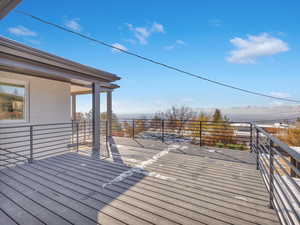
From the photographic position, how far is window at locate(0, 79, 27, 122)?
3.85 metres

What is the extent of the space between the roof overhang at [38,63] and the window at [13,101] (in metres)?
0.56

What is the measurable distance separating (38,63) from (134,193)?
3193 mm

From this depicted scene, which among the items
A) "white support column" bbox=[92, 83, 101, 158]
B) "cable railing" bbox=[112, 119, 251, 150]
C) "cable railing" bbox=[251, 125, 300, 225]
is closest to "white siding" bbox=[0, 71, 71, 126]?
"white support column" bbox=[92, 83, 101, 158]

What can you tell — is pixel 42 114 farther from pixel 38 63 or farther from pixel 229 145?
pixel 229 145

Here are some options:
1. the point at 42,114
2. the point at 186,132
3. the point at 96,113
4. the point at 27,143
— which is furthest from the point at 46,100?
the point at 186,132

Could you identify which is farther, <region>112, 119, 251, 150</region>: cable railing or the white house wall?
<region>112, 119, 251, 150</region>: cable railing

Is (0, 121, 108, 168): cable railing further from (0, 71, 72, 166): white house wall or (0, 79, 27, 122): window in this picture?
(0, 79, 27, 122): window

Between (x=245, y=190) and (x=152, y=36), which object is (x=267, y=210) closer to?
(x=245, y=190)

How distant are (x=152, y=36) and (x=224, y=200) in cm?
717

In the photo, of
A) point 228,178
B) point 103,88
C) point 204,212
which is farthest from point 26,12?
point 228,178

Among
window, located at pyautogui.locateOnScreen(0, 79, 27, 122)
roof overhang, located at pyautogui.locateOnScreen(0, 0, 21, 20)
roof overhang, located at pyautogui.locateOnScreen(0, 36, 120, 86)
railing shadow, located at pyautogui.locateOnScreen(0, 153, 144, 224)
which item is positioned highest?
roof overhang, located at pyautogui.locateOnScreen(0, 36, 120, 86)

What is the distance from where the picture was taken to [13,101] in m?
4.01

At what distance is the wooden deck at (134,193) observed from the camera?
1592 millimetres

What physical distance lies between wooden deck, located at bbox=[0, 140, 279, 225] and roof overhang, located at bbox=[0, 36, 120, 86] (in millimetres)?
2034
